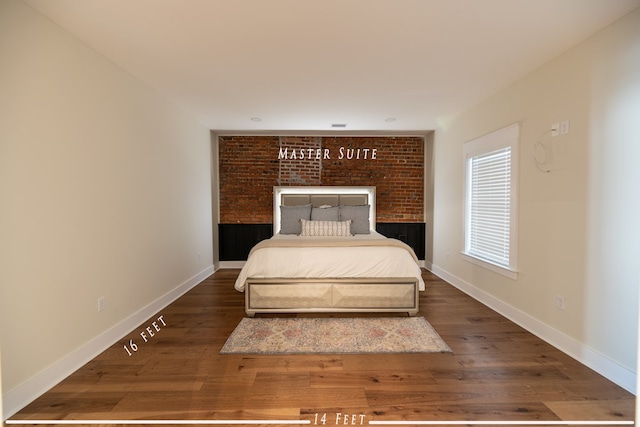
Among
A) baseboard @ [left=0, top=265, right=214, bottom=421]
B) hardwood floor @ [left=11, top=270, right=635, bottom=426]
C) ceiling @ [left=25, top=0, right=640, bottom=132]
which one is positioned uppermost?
ceiling @ [left=25, top=0, right=640, bottom=132]

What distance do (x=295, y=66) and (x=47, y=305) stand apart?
2.58 metres

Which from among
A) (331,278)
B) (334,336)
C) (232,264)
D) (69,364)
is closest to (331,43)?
(331,278)

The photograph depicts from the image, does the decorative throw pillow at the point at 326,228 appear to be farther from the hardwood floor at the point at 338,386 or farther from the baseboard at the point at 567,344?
the hardwood floor at the point at 338,386

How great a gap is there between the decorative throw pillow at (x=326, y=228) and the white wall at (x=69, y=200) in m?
1.93

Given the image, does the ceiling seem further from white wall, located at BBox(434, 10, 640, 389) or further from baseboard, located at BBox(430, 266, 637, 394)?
baseboard, located at BBox(430, 266, 637, 394)

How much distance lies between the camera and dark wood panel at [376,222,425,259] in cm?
549

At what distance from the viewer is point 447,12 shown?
1.98 m

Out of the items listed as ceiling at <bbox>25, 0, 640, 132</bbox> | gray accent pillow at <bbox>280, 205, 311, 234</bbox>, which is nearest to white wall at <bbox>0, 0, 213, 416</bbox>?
ceiling at <bbox>25, 0, 640, 132</bbox>

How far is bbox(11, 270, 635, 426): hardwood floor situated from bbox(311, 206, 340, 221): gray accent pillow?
2485 mm

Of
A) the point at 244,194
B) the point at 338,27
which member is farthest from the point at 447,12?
the point at 244,194

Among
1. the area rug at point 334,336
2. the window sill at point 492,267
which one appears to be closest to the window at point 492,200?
the window sill at point 492,267

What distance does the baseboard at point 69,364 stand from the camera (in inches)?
70.6

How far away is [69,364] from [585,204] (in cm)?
394

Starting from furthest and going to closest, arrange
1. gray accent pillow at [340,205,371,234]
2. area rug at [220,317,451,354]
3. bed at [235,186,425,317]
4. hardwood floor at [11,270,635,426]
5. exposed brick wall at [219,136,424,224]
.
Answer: exposed brick wall at [219,136,424,224]
gray accent pillow at [340,205,371,234]
bed at [235,186,425,317]
area rug at [220,317,451,354]
hardwood floor at [11,270,635,426]
